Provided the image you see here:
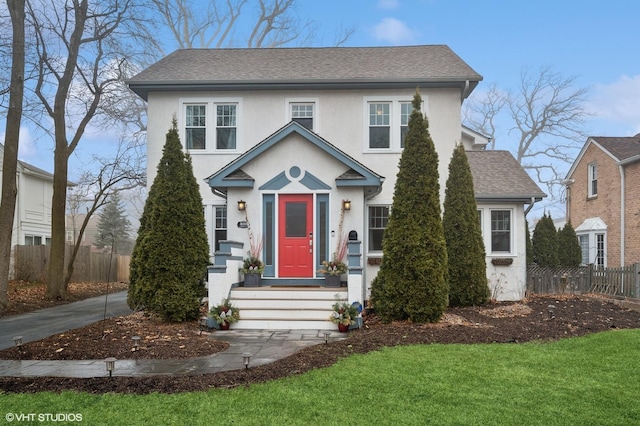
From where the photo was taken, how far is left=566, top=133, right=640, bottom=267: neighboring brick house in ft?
59.0

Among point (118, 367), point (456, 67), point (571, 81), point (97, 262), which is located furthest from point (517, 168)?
point (571, 81)

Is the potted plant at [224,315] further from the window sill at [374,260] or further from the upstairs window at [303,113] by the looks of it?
the upstairs window at [303,113]

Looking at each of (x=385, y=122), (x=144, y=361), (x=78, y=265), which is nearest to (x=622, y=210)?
(x=385, y=122)

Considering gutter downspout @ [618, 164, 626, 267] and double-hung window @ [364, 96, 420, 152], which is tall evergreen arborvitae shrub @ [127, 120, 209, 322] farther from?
gutter downspout @ [618, 164, 626, 267]

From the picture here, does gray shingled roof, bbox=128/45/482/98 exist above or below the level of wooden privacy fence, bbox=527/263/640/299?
above

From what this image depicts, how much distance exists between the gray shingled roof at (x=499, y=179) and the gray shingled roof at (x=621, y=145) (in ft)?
21.0

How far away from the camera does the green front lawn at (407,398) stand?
4500 mm

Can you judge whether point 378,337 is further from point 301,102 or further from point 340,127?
point 301,102

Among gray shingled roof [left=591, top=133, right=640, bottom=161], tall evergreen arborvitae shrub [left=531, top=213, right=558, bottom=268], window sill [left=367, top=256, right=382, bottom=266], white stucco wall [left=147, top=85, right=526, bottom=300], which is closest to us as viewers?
window sill [left=367, top=256, right=382, bottom=266]

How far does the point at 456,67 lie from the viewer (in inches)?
543

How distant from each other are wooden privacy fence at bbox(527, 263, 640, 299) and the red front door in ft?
25.3

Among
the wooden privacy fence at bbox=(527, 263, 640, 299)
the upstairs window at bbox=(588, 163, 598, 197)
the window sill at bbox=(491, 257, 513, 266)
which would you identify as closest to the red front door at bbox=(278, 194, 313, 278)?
the window sill at bbox=(491, 257, 513, 266)

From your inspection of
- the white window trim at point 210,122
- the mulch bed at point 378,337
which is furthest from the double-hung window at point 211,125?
the mulch bed at point 378,337

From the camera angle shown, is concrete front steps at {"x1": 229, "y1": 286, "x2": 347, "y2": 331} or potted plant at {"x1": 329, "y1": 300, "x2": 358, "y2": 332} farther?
concrete front steps at {"x1": 229, "y1": 286, "x2": 347, "y2": 331}
